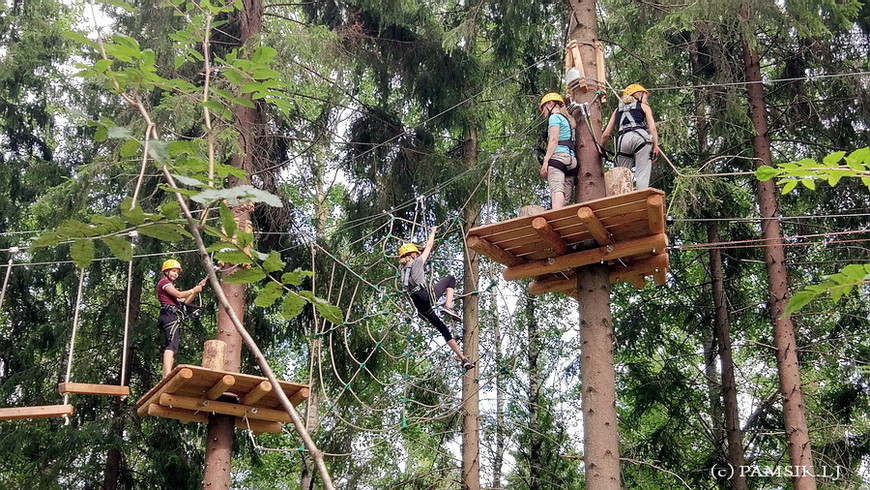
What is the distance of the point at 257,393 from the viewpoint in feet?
25.4

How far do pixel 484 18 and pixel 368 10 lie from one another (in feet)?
5.76

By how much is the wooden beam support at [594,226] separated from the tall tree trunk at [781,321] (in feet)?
10.4

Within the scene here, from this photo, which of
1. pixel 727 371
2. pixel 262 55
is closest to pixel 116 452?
pixel 727 371

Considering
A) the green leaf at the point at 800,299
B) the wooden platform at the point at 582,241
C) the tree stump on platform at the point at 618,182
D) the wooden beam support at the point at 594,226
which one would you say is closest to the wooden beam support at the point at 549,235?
the wooden platform at the point at 582,241

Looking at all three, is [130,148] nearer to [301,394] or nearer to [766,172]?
[766,172]

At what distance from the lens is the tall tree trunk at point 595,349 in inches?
222

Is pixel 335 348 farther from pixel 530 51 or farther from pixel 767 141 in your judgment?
pixel 767 141

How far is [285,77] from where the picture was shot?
31.7 ft

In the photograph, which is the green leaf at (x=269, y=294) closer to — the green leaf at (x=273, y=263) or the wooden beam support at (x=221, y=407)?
the green leaf at (x=273, y=263)

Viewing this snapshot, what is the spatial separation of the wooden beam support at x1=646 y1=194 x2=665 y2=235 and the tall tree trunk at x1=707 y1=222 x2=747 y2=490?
606 centimetres

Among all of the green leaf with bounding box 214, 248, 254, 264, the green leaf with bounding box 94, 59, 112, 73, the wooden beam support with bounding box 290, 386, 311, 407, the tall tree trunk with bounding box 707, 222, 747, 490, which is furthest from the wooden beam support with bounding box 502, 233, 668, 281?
the tall tree trunk with bounding box 707, 222, 747, 490

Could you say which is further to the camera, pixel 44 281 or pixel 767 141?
pixel 44 281

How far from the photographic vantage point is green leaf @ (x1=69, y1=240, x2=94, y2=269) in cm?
173

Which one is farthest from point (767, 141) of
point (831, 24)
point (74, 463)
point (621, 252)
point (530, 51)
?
point (74, 463)
